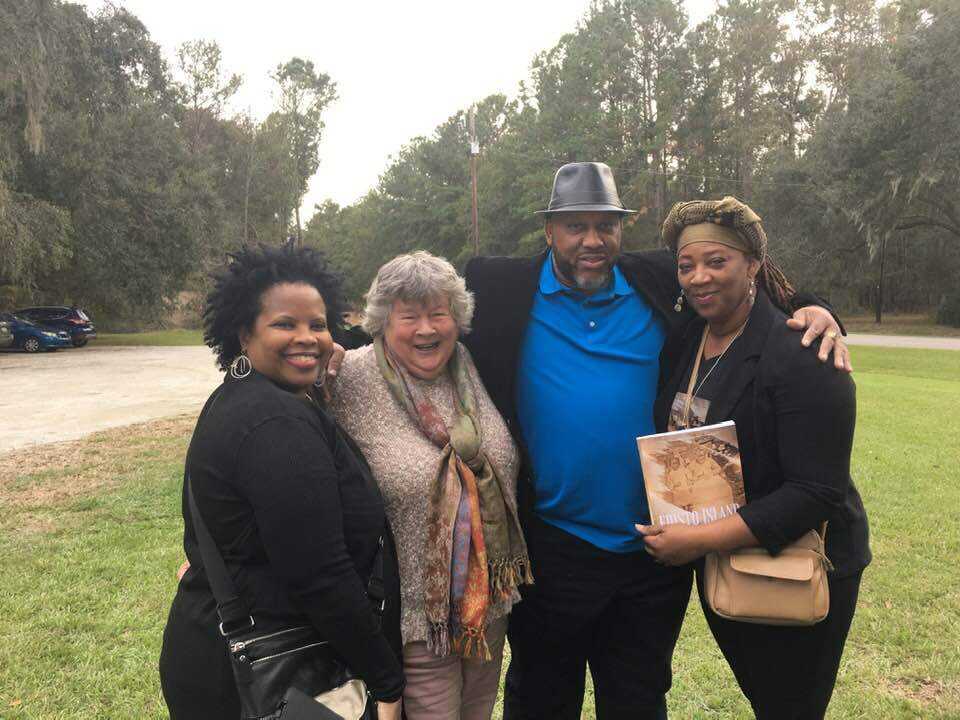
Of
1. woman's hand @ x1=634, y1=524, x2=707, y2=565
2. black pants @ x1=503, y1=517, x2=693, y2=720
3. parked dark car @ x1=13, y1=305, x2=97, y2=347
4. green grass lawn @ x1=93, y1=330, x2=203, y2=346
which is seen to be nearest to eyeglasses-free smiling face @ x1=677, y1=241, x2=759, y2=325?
woman's hand @ x1=634, y1=524, x2=707, y2=565

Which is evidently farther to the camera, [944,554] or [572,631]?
[944,554]

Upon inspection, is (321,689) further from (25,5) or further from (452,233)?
(452,233)

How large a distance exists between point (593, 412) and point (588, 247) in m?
0.61

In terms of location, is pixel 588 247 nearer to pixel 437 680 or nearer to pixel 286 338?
pixel 286 338

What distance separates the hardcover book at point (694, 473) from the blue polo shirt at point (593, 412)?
255 millimetres

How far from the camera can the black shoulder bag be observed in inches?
64.1

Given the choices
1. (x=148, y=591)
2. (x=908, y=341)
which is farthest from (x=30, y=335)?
(x=908, y=341)

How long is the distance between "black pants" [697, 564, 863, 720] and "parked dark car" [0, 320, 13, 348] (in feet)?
90.7

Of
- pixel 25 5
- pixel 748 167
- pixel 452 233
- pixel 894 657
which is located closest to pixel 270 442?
pixel 894 657

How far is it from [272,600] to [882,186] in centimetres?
3038

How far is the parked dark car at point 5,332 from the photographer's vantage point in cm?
2392

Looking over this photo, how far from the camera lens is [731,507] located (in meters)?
2.03

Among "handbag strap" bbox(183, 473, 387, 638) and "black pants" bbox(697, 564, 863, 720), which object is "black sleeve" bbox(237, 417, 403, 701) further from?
"black pants" bbox(697, 564, 863, 720)

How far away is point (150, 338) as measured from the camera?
32719 mm
